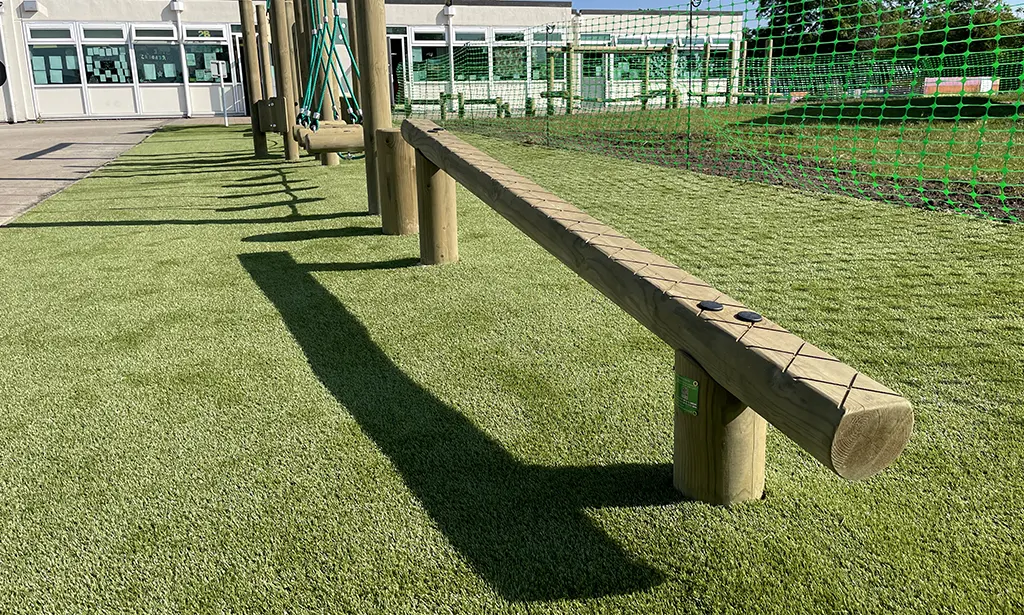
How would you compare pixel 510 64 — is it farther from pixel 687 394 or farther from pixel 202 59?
pixel 687 394

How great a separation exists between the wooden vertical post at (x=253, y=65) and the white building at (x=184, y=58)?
1003 centimetres

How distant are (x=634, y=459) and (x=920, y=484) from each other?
733 millimetres

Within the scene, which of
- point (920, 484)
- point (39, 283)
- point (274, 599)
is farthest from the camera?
point (39, 283)

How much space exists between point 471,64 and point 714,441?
25.2m

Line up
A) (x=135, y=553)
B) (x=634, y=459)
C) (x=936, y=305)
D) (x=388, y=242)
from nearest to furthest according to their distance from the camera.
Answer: (x=135, y=553) → (x=634, y=459) → (x=936, y=305) → (x=388, y=242)

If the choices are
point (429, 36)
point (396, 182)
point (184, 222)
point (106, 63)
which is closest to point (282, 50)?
point (184, 222)

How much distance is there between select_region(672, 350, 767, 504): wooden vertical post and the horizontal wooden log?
4.79 metres

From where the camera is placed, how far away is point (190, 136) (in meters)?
15.9

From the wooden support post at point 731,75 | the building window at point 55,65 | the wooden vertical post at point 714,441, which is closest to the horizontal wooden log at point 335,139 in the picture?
the wooden support post at point 731,75

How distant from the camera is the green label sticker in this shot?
70.9 inches

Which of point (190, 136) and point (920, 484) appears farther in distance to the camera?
point (190, 136)

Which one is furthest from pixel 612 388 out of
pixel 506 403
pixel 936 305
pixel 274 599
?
pixel 936 305

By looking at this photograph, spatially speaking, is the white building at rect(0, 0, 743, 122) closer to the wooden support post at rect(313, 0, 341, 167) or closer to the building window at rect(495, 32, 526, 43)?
the building window at rect(495, 32, 526, 43)

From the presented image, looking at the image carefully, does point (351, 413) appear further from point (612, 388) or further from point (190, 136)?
point (190, 136)
